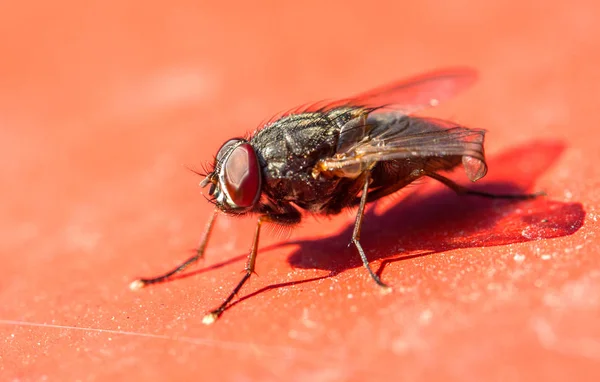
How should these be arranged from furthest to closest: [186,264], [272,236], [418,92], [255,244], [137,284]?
[418,92]
[272,236]
[186,264]
[137,284]
[255,244]

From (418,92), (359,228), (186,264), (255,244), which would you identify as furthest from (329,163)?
(418,92)

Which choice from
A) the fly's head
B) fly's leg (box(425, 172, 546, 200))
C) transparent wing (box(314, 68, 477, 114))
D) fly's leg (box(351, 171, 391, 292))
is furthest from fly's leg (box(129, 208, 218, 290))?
fly's leg (box(425, 172, 546, 200))

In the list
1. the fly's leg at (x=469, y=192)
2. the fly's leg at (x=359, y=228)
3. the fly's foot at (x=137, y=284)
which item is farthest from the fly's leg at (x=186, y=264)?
the fly's leg at (x=469, y=192)

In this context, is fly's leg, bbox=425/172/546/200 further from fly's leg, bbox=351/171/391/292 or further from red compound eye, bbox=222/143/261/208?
red compound eye, bbox=222/143/261/208

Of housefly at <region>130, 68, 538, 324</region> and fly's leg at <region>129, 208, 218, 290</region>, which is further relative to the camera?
fly's leg at <region>129, 208, 218, 290</region>

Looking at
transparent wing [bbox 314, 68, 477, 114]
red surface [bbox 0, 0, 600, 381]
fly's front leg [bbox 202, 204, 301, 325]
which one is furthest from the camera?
transparent wing [bbox 314, 68, 477, 114]

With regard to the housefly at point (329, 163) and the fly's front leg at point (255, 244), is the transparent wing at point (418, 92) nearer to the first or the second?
the housefly at point (329, 163)

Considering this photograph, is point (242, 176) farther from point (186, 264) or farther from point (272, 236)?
point (186, 264)
